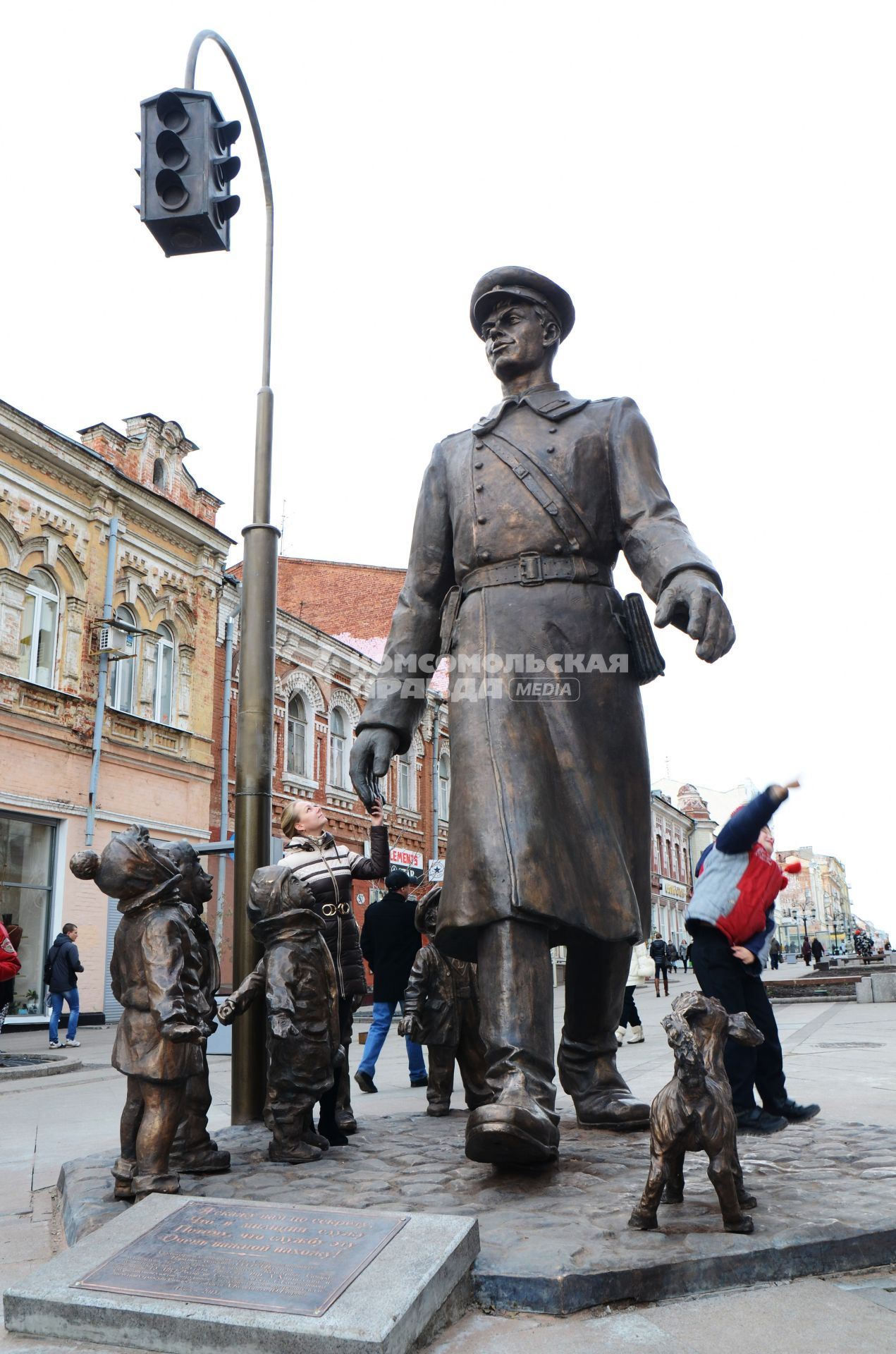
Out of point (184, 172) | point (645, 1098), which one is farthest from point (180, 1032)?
point (184, 172)

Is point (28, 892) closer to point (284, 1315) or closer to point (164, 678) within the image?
point (164, 678)

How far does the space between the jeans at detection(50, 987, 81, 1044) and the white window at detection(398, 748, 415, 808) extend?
16.2m

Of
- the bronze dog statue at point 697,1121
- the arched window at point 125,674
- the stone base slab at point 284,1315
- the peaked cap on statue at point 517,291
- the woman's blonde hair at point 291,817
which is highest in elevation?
the arched window at point 125,674

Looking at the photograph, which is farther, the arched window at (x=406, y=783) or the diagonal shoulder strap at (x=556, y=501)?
the arched window at (x=406, y=783)

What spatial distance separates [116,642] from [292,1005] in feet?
51.8

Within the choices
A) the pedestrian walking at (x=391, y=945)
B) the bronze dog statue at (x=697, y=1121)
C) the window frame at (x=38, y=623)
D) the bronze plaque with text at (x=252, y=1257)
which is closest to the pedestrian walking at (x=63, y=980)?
the window frame at (x=38, y=623)

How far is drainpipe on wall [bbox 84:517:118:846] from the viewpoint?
58.0 ft

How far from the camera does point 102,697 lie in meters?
18.1

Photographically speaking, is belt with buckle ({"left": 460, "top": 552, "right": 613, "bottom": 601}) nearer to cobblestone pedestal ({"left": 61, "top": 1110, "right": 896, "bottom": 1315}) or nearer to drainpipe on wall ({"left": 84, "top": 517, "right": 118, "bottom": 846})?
cobblestone pedestal ({"left": 61, "top": 1110, "right": 896, "bottom": 1315})

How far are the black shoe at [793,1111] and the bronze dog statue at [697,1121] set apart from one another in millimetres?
2021

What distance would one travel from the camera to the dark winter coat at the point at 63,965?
1310 cm

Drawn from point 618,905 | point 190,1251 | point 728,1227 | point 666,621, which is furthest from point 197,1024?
point 666,621

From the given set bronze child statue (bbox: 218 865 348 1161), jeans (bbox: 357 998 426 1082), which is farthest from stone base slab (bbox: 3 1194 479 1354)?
jeans (bbox: 357 998 426 1082)

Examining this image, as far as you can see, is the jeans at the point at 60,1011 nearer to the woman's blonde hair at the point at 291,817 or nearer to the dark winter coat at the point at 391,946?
the dark winter coat at the point at 391,946
